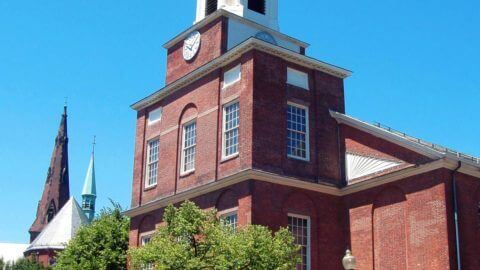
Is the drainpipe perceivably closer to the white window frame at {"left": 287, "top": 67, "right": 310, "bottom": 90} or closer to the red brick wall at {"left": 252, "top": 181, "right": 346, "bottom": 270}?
the red brick wall at {"left": 252, "top": 181, "right": 346, "bottom": 270}

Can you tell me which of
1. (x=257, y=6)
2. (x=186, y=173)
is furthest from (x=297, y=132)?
(x=257, y=6)

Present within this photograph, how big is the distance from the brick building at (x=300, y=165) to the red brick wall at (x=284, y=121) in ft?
0.15

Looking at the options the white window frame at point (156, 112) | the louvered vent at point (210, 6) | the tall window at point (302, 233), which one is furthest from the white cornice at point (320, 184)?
the louvered vent at point (210, 6)

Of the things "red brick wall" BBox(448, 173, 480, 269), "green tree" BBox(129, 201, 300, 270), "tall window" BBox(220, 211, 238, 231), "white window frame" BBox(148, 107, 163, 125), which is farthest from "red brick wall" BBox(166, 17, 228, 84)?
"red brick wall" BBox(448, 173, 480, 269)

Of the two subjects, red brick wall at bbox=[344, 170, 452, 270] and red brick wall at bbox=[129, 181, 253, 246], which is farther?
red brick wall at bbox=[129, 181, 253, 246]

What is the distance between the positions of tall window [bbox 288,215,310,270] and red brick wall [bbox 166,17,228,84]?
8.43 meters

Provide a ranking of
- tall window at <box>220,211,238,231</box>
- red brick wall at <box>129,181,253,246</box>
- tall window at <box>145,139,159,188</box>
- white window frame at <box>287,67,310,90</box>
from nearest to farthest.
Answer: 1. red brick wall at <box>129,181,253,246</box>
2. tall window at <box>220,211,238,231</box>
3. white window frame at <box>287,67,310,90</box>
4. tall window at <box>145,139,159,188</box>

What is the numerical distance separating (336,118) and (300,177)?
363cm

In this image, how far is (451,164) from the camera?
24375mm

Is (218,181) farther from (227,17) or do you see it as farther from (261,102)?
(227,17)

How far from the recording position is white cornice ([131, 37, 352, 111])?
27.7m

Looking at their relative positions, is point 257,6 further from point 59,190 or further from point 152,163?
point 59,190

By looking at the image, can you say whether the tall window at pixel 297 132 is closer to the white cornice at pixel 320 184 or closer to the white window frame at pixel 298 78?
the white window frame at pixel 298 78

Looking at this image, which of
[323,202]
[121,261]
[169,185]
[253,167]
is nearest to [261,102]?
[253,167]
